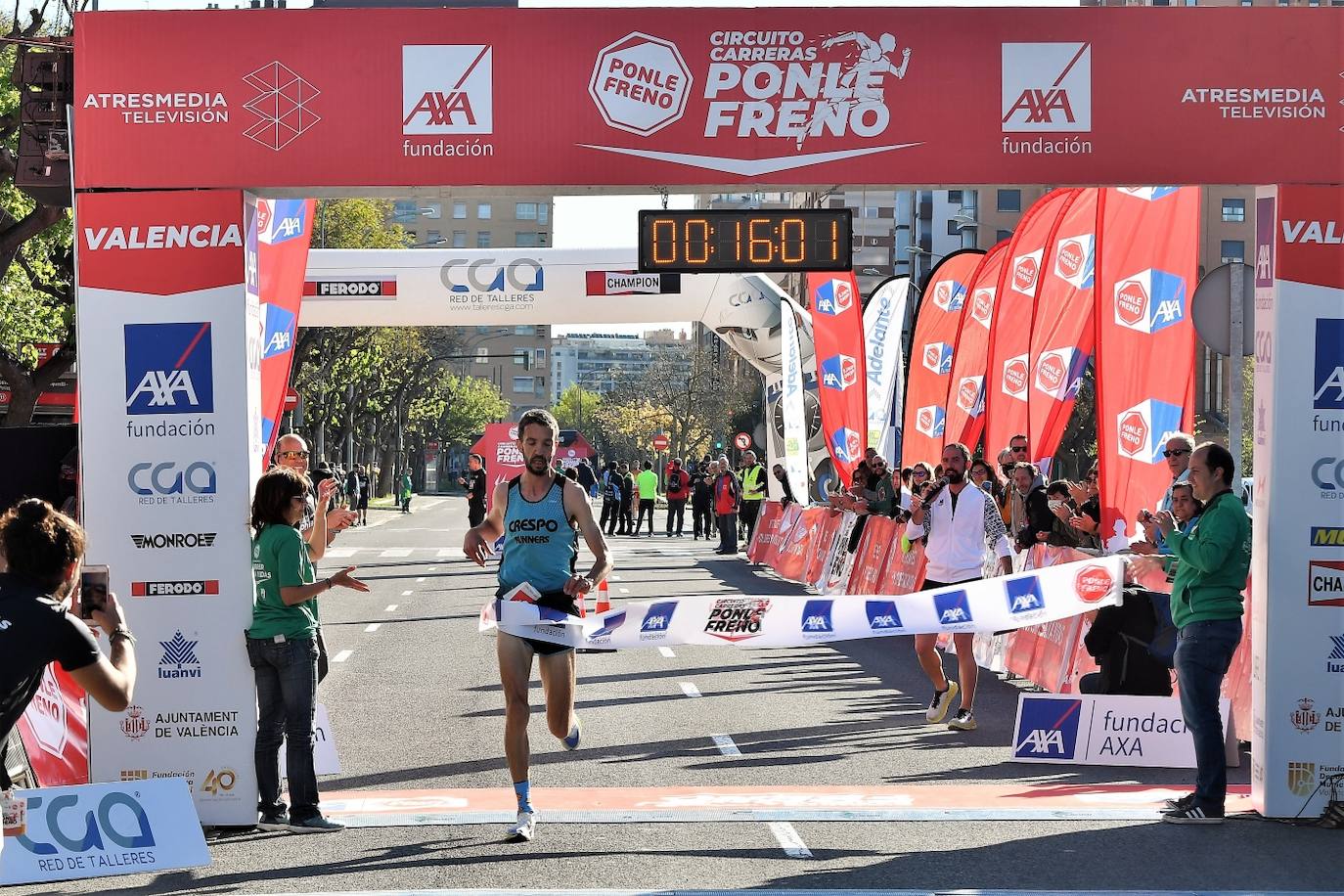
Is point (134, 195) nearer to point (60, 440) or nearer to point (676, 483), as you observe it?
point (60, 440)

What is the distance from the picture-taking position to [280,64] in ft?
28.0

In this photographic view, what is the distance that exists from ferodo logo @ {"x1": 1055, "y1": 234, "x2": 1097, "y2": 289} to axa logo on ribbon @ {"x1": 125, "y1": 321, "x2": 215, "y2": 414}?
10.3m

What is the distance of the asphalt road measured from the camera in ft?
23.7

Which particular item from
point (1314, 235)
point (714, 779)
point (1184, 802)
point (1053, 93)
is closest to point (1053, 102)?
point (1053, 93)

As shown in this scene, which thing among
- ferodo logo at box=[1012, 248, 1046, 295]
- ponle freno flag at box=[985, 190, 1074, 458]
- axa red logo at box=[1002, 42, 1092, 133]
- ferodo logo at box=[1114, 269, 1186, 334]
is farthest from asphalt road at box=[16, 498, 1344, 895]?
ferodo logo at box=[1012, 248, 1046, 295]

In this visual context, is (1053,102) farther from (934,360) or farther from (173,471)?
(934,360)

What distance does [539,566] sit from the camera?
8.05 metres

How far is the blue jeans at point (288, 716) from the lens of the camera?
834 centimetres

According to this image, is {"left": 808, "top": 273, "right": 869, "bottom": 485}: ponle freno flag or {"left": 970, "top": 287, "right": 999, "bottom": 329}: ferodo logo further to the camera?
→ {"left": 808, "top": 273, "right": 869, "bottom": 485}: ponle freno flag

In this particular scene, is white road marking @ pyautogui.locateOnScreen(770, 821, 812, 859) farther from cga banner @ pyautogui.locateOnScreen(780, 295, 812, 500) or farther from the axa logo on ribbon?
cga banner @ pyautogui.locateOnScreen(780, 295, 812, 500)

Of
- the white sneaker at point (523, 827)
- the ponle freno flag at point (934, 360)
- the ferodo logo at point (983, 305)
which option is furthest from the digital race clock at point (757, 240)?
the ponle freno flag at point (934, 360)

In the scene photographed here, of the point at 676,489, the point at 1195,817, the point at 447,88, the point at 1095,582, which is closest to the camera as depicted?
the point at 1195,817

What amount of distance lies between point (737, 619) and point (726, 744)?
72.6 inches

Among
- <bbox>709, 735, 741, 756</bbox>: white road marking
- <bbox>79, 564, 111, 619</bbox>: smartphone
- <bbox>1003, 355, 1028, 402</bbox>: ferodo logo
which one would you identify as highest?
<bbox>1003, 355, 1028, 402</bbox>: ferodo logo
